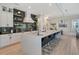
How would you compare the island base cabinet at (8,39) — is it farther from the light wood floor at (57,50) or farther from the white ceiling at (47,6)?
the white ceiling at (47,6)

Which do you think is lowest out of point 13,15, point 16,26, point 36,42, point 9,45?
point 9,45

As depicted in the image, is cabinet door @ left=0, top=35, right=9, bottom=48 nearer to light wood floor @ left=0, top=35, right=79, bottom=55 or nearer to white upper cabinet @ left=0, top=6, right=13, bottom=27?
light wood floor @ left=0, top=35, right=79, bottom=55

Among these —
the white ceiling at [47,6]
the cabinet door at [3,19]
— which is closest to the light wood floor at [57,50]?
the cabinet door at [3,19]

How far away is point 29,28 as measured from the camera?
1019 centimetres

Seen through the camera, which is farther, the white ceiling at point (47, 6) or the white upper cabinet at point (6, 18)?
the white ceiling at point (47, 6)

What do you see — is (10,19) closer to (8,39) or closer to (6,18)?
(6,18)

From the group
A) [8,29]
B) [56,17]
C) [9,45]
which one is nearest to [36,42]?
[9,45]

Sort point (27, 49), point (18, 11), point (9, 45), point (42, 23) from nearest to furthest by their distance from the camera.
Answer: point (27, 49)
point (9, 45)
point (18, 11)
point (42, 23)

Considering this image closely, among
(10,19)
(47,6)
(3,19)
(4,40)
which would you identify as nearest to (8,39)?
(4,40)

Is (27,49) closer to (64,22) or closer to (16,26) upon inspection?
(16,26)

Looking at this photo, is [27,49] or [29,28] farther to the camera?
[29,28]

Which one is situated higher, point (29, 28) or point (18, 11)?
point (18, 11)

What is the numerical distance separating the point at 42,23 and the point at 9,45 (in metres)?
6.18

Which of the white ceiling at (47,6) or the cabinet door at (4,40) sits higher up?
the white ceiling at (47,6)
